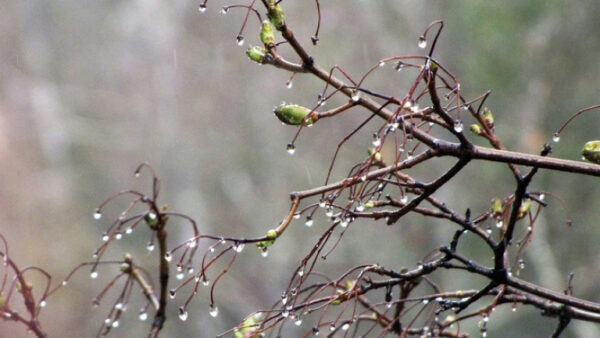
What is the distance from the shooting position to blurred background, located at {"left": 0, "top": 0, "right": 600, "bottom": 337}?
2.61 m

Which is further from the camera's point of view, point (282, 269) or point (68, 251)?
point (68, 251)

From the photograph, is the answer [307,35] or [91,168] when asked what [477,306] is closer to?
[307,35]

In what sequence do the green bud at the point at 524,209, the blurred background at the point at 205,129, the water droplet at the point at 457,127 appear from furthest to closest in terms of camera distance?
the blurred background at the point at 205,129 < the green bud at the point at 524,209 < the water droplet at the point at 457,127

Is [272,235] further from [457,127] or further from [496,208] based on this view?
[496,208]

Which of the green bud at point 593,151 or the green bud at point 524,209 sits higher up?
the green bud at point 524,209

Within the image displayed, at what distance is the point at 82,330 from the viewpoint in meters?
3.45

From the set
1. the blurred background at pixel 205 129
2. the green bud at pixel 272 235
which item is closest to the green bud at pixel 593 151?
the green bud at pixel 272 235

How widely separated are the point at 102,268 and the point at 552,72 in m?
2.23

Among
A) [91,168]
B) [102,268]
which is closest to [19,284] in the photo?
[102,268]

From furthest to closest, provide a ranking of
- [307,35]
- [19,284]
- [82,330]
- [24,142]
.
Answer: [24,142] < [82,330] < [307,35] < [19,284]

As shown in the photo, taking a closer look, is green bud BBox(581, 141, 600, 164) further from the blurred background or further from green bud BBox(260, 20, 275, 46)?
the blurred background

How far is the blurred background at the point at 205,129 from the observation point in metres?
2.61

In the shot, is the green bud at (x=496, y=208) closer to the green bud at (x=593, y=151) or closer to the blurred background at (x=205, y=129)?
the green bud at (x=593, y=151)

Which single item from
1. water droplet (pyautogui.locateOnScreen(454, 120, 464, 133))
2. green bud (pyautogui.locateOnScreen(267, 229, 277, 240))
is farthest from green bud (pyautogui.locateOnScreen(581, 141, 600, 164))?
green bud (pyautogui.locateOnScreen(267, 229, 277, 240))
